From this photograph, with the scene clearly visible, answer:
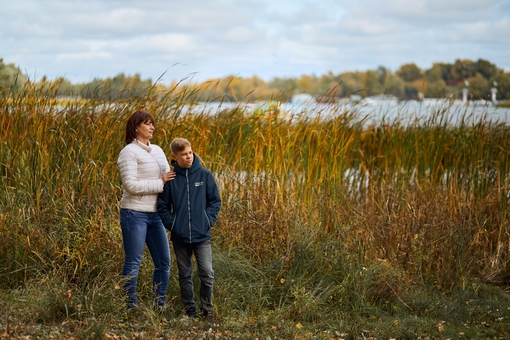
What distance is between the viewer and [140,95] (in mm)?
6219

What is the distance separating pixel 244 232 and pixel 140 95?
5.90 ft

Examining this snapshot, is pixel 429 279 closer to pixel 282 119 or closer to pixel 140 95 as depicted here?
pixel 282 119

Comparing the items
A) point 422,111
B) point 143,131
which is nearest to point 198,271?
point 143,131

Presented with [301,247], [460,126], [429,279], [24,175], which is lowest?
[429,279]

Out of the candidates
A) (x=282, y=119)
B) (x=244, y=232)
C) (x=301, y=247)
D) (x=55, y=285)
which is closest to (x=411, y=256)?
(x=301, y=247)

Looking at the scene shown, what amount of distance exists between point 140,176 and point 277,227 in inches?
56.5

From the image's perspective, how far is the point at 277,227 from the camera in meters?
5.34

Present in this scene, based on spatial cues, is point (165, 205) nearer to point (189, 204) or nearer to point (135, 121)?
point (189, 204)

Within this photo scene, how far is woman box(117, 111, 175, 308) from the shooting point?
4.34 m

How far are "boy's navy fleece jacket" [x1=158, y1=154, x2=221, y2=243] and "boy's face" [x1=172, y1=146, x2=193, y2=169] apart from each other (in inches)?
2.2

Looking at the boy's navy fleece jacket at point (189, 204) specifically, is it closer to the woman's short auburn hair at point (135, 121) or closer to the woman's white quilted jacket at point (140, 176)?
the woman's white quilted jacket at point (140, 176)

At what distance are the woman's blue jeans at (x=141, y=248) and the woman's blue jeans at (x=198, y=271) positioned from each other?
15cm

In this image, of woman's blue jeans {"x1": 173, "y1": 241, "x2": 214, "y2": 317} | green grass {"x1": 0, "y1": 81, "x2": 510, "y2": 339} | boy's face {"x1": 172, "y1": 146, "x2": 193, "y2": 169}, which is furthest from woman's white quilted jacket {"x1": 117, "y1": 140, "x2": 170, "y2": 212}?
green grass {"x1": 0, "y1": 81, "x2": 510, "y2": 339}

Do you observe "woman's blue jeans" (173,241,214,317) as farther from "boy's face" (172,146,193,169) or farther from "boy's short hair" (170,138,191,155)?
"boy's short hair" (170,138,191,155)
